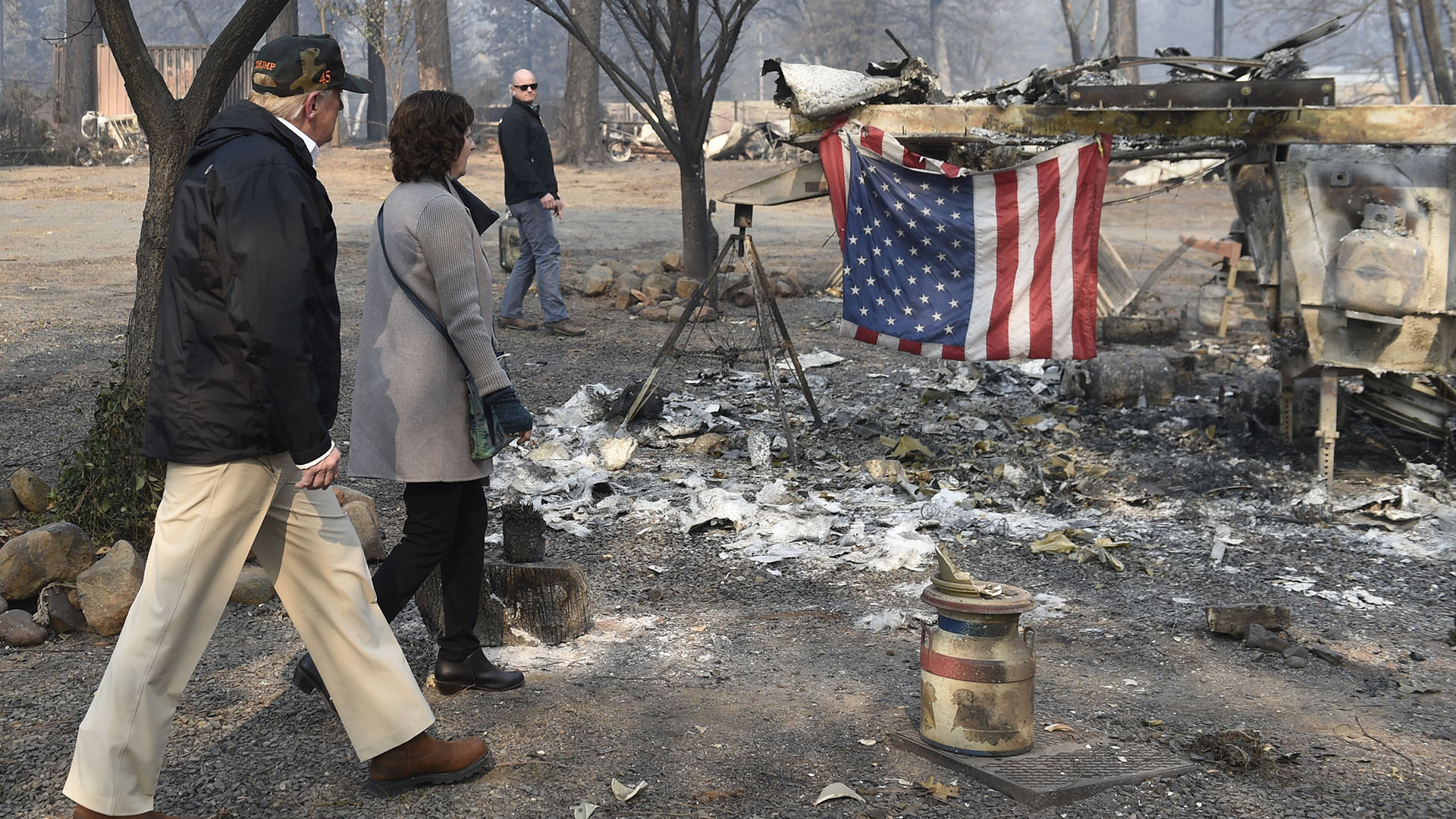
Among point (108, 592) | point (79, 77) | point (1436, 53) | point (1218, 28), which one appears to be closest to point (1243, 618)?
point (108, 592)

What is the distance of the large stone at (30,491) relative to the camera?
18.8ft

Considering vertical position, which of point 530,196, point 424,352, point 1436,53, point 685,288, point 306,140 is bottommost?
point 685,288

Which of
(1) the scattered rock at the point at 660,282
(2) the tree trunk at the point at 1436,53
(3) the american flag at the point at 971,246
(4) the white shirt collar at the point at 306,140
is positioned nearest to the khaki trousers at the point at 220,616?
(4) the white shirt collar at the point at 306,140

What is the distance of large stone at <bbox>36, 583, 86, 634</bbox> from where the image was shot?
4621mm

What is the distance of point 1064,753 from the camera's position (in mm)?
3803

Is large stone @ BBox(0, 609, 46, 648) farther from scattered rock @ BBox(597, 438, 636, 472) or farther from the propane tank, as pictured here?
the propane tank

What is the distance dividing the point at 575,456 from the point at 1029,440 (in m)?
2.93

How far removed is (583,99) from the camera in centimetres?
2661

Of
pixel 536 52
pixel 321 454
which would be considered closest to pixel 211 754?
pixel 321 454

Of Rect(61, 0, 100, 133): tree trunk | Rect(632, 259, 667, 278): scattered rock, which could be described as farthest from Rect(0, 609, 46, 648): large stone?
Rect(61, 0, 100, 133): tree trunk

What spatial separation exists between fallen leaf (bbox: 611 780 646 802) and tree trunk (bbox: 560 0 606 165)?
22952mm

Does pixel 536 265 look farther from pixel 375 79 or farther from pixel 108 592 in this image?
pixel 375 79

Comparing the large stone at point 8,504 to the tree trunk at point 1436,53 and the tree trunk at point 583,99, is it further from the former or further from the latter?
the tree trunk at point 583,99

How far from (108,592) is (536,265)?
21.6ft
